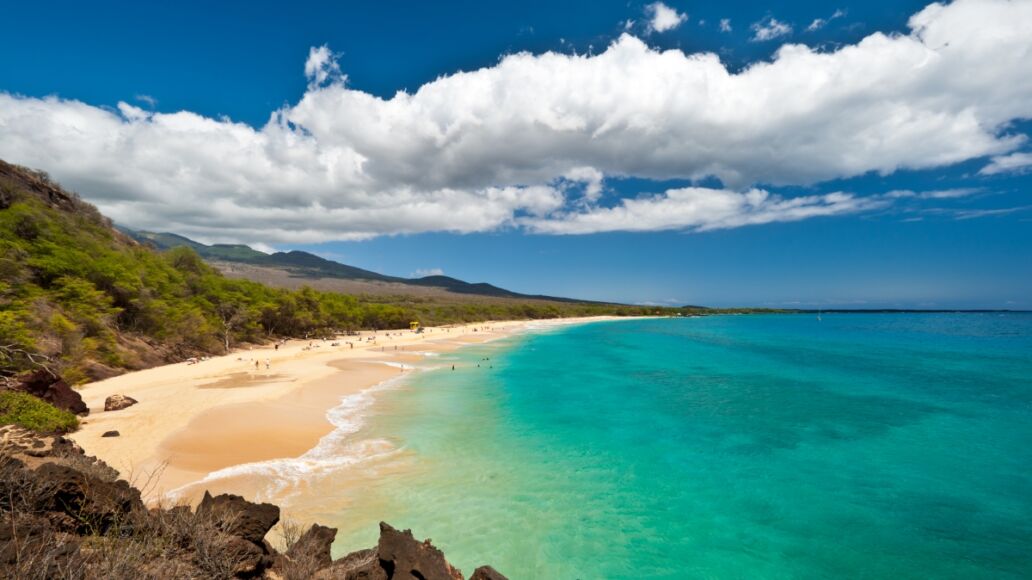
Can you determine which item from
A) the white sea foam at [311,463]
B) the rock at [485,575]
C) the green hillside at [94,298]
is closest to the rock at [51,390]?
the green hillside at [94,298]

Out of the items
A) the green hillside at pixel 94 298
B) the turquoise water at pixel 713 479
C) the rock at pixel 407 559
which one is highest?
the green hillside at pixel 94 298

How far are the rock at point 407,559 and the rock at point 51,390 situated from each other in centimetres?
2035

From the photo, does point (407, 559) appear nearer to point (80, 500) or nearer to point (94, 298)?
point (80, 500)

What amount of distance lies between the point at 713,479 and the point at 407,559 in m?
13.8

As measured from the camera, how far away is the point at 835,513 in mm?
13828

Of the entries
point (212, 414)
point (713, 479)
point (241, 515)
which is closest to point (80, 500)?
point (241, 515)

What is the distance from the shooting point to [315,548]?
24.9 feet

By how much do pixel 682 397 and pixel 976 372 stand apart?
3294 cm

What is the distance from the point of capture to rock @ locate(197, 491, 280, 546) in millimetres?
7273

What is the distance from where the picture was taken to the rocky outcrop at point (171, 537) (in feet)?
19.0

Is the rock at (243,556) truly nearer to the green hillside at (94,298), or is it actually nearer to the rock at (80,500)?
the rock at (80,500)

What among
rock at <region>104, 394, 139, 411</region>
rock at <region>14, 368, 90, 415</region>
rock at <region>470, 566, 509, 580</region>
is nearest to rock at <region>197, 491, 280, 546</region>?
rock at <region>470, 566, 509, 580</region>

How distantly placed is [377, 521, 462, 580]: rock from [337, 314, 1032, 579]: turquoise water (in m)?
4.30

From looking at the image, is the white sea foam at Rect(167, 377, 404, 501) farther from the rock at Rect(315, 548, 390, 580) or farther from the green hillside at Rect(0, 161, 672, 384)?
the green hillside at Rect(0, 161, 672, 384)
